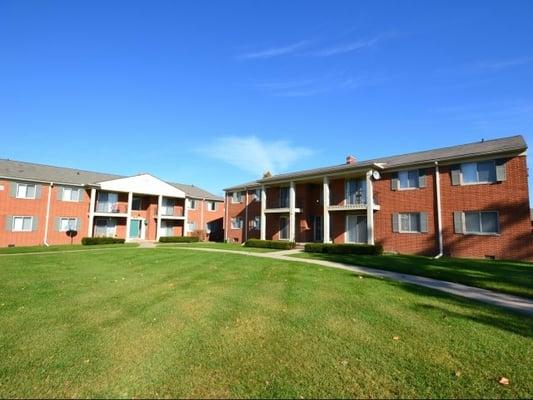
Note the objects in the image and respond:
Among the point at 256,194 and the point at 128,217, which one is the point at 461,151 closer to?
the point at 256,194

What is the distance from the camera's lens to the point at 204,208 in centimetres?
4178

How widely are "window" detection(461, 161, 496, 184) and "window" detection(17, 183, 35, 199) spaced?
33570mm

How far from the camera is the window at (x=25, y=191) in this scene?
27953 mm

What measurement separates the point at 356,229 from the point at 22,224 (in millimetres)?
27919

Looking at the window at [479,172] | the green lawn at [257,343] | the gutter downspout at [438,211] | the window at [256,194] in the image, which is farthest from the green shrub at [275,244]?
the green lawn at [257,343]

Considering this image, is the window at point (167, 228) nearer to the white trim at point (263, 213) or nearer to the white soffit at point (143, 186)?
the white soffit at point (143, 186)

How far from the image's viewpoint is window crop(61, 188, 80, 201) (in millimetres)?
30527

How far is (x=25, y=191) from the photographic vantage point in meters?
28.3

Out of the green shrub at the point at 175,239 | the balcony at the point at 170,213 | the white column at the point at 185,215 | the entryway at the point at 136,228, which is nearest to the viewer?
the green shrub at the point at 175,239

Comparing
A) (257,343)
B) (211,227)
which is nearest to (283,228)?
(211,227)

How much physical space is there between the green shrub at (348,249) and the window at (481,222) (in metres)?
5.16

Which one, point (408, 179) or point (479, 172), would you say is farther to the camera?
point (408, 179)

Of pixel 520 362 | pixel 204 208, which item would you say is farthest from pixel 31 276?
pixel 204 208

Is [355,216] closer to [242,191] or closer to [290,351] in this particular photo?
[242,191]
